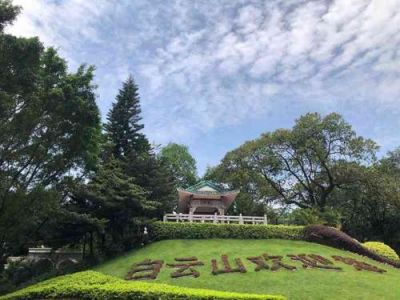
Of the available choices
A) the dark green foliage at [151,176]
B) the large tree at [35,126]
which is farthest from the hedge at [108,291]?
the dark green foliage at [151,176]

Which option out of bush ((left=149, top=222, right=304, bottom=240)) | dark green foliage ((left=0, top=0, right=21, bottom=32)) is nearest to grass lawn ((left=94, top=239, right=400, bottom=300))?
bush ((left=149, top=222, right=304, bottom=240))

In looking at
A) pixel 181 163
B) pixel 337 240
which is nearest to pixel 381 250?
pixel 337 240

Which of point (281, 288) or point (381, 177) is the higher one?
point (381, 177)

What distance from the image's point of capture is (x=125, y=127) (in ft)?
119

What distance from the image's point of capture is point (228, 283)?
17297 mm

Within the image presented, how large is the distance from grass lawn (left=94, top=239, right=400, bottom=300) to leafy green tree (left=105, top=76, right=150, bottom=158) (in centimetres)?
1259

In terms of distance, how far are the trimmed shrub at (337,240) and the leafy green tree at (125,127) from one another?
15.0m

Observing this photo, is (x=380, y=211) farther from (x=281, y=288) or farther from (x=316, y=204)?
(x=281, y=288)

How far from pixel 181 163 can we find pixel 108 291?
1555 inches

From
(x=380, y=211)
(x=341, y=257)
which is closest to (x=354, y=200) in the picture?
(x=380, y=211)

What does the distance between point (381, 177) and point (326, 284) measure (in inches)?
824

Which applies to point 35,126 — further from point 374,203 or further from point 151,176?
point 374,203

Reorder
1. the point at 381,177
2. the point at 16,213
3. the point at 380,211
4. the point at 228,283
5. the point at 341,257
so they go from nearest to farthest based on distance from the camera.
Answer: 1. the point at 228,283
2. the point at 16,213
3. the point at 341,257
4. the point at 381,177
5. the point at 380,211

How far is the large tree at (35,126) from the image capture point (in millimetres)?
17016
